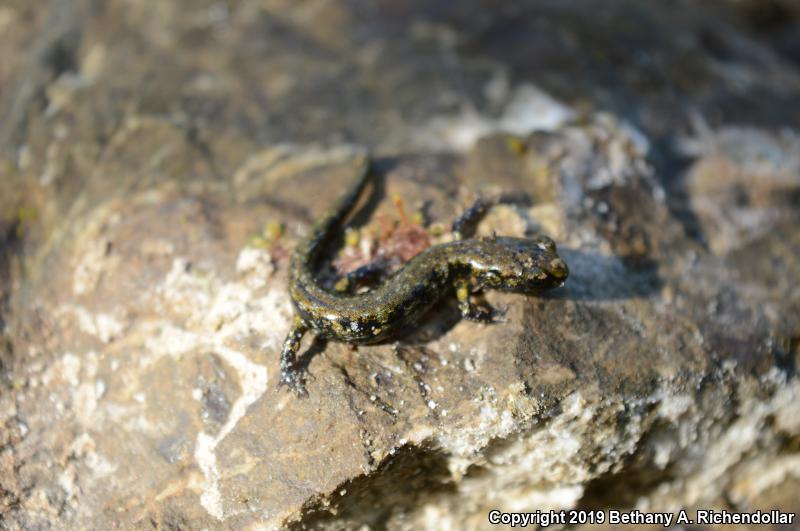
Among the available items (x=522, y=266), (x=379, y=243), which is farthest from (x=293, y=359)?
(x=522, y=266)

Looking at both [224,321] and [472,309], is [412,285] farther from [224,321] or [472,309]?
[224,321]

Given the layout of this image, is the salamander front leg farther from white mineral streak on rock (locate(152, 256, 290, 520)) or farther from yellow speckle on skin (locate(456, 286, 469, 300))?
yellow speckle on skin (locate(456, 286, 469, 300))

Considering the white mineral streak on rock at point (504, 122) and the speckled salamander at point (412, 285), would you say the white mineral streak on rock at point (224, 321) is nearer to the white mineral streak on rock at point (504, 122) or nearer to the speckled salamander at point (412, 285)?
the speckled salamander at point (412, 285)

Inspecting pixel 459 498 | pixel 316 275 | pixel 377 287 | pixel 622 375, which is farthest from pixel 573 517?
pixel 316 275

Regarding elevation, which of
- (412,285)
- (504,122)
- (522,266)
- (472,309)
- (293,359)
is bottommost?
(293,359)

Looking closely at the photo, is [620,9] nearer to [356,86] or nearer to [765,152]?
[765,152]
